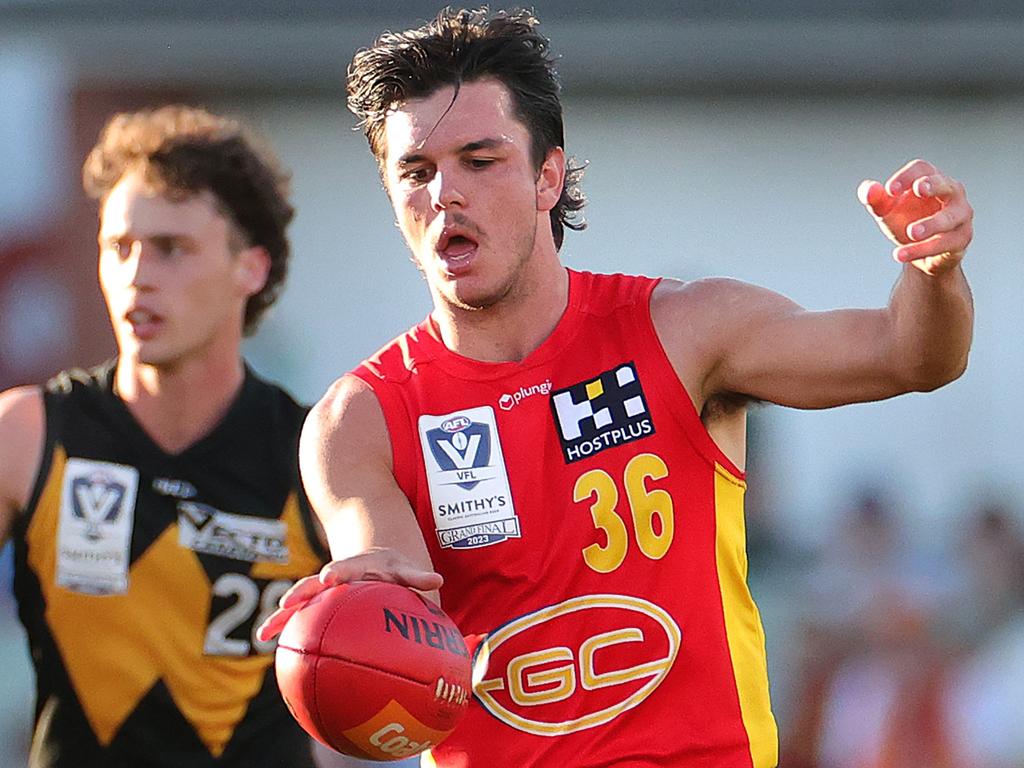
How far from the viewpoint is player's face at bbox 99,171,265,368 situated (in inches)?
206

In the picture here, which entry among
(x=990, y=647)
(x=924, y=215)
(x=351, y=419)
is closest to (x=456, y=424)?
(x=351, y=419)

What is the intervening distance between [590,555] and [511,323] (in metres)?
0.57

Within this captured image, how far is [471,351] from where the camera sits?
157 inches

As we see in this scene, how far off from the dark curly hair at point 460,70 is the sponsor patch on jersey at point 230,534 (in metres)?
1.40

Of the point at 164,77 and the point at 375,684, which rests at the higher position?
the point at 164,77

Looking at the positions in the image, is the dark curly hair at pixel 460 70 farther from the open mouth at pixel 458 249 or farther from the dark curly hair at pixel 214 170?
the dark curly hair at pixel 214 170

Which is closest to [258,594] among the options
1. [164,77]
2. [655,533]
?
[655,533]

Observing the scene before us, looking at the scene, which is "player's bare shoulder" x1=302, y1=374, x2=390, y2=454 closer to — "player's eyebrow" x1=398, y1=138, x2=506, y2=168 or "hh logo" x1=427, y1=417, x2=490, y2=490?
"hh logo" x1=427, y1=417, x2=490, y2=490

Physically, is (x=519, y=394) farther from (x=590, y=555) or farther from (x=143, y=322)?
(x=143, y=322)

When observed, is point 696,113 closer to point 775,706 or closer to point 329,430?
point 775,706

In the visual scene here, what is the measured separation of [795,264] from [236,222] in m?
6.40

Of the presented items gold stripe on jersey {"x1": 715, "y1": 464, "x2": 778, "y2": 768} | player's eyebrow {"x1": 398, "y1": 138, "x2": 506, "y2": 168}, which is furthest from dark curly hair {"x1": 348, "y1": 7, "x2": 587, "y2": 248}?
gold stripe on jersey {"x1": 715, "y1": 464, "x2": 778, "y2": 768}

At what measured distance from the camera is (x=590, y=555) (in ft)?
12.3

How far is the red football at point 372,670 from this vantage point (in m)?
3.34
